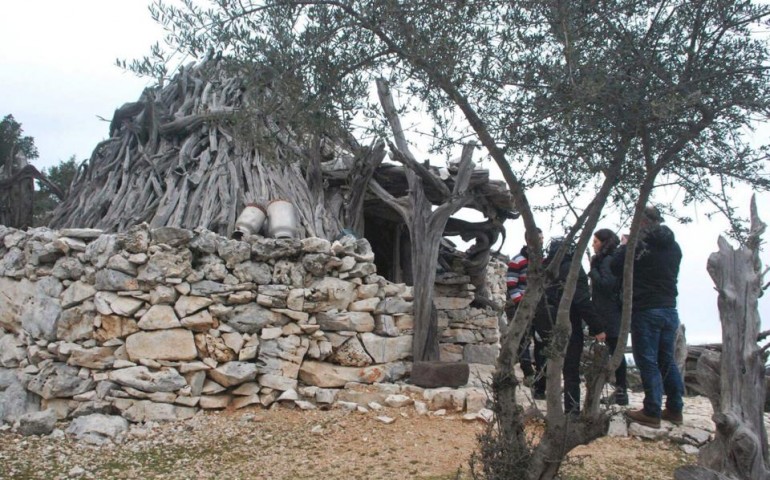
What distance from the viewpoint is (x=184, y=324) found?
22.9 feet

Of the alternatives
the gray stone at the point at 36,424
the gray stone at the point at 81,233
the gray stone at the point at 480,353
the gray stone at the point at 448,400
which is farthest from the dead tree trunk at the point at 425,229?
the gray stone at the point at 36,424

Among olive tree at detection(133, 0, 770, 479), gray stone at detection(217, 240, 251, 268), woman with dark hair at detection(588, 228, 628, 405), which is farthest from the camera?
gray stone at detection(217, 240, 251, 268)

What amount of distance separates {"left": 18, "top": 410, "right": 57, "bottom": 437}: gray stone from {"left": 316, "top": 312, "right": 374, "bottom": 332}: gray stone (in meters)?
2.76

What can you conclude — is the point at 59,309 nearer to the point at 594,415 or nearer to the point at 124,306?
the point at 124,306

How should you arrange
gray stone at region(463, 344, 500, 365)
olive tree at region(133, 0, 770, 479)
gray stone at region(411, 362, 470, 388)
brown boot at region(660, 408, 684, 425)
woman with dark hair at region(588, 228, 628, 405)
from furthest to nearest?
gray stone at region(463, 344, 500, 365)
gray stone at region(411, 362, 470, 388)
brown boot at region(660, 408, 684, 425)
woman with dark hair at region(588, 228, 628, 405)
olive tree at region(133, 0, 770, 479)

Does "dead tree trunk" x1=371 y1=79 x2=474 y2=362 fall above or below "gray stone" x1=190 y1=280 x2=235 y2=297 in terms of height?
above

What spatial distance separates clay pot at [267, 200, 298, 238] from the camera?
7699mm

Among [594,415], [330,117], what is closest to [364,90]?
[330,117]

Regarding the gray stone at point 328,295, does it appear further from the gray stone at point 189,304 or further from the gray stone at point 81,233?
the gray stone at point 81,233

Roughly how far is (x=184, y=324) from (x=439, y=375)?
2.69m

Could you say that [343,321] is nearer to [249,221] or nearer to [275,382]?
[275,382]

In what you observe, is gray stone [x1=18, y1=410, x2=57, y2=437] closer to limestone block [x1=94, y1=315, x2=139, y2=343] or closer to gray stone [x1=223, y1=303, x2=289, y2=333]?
limestone block [x1=94, y1=315, x2=139, y2=343]

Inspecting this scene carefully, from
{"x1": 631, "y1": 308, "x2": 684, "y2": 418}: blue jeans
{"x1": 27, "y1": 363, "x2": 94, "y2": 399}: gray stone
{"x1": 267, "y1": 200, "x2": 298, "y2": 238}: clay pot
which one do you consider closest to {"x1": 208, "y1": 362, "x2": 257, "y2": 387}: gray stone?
{"x1": 27, "y1": 363, "x2": 94, "y2": 399}: gray stone

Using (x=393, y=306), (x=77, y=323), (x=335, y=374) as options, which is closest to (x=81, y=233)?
(x=77, y=323)
